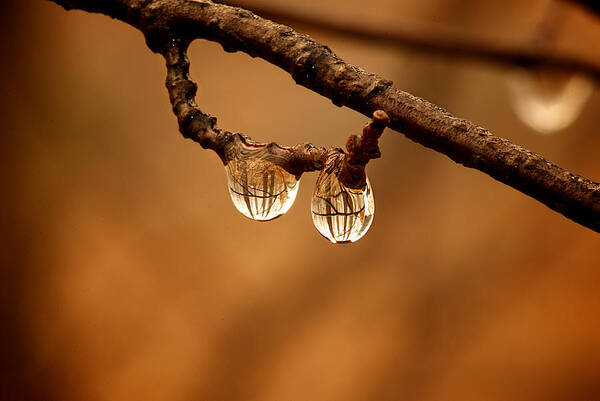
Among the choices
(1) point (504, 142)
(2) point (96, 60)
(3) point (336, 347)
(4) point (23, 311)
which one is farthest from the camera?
(3) point (336, 347)

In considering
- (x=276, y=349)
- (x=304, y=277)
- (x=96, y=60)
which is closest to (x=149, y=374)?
(x=276, y=349)

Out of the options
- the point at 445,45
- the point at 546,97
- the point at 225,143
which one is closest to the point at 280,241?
the point at 445,45

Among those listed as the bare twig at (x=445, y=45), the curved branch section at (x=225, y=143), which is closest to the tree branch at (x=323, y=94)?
the curved branch section at (x=225, y=143)

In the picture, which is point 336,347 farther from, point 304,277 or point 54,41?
point 54,41

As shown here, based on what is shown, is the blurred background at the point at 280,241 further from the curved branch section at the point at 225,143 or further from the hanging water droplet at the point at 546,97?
the curved branch section at the point at 225,143

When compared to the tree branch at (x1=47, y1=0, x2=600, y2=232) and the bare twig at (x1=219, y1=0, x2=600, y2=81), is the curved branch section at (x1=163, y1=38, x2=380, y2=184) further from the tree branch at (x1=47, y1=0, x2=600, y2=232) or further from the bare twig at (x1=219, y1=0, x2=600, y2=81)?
the bare twig at (x1=219, y1=0, x2=600, y2=81)

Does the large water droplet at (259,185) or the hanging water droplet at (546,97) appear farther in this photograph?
the hanging water droplet at (546,97)

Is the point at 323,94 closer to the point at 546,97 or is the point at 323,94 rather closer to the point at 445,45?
the point at 445,45
